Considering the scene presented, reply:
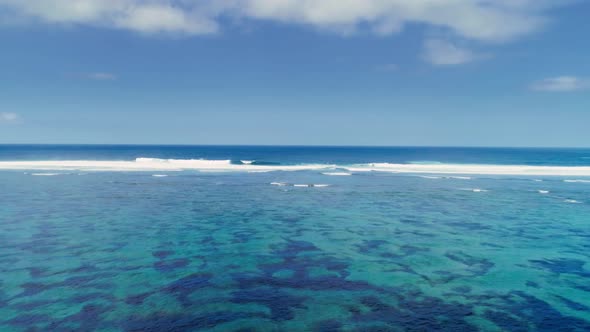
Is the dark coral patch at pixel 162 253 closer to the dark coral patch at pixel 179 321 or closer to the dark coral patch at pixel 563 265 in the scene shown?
the dark coral patch at pixel 179 321

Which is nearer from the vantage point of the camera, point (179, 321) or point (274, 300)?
point (179, 321)

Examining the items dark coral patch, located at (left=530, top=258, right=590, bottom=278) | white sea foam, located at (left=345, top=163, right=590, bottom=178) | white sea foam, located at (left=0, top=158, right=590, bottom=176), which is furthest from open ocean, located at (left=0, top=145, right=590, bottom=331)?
white sea foam, located at (left=345, top=163, right=590, bottom=178)

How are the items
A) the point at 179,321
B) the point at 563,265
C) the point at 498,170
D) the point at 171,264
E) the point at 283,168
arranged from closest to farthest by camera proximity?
the point at 179,321 < the point at 171,264 < the point at 563,265 < the point at 498,170 < the point at 283,168

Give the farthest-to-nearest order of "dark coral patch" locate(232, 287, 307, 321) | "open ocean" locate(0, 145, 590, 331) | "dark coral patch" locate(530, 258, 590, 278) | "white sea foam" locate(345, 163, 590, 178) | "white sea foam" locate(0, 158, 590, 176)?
"white sea foam" locate(0, 158, 590, 176) < "white sea foam" locate(345, 163, 590, 178) < "dark coral patch" locate(530, 258, 590, 278) < "dark coral patch" locate(232, 287, 307, 321) < "open ocean" locate(0, 145, 590, 331)

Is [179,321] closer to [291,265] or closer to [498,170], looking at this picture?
[291,265]

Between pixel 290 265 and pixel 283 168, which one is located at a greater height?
pixel 283 168

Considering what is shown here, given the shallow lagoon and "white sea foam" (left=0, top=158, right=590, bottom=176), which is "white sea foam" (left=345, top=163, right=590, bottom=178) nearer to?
"white sea foam" (left=0, top=158, right=590, bottom=176)

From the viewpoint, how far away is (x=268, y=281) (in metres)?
11.2

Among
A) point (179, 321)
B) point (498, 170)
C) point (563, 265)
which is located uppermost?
point (498, 170)

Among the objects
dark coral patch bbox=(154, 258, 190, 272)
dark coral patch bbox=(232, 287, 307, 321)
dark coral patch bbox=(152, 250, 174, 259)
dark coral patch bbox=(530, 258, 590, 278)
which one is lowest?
dark coral patch bbox=(232, 287, 307, 321)

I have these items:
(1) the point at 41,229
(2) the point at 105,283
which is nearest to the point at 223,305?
(2) the point at 105,283

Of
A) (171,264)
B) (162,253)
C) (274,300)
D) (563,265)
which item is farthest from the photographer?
(162,253)

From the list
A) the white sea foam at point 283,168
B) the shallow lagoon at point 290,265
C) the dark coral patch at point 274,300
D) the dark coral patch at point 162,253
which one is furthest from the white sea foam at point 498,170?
the dark coral patch at point 274,300

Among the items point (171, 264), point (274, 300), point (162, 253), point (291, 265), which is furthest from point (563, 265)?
point (162, 253)
